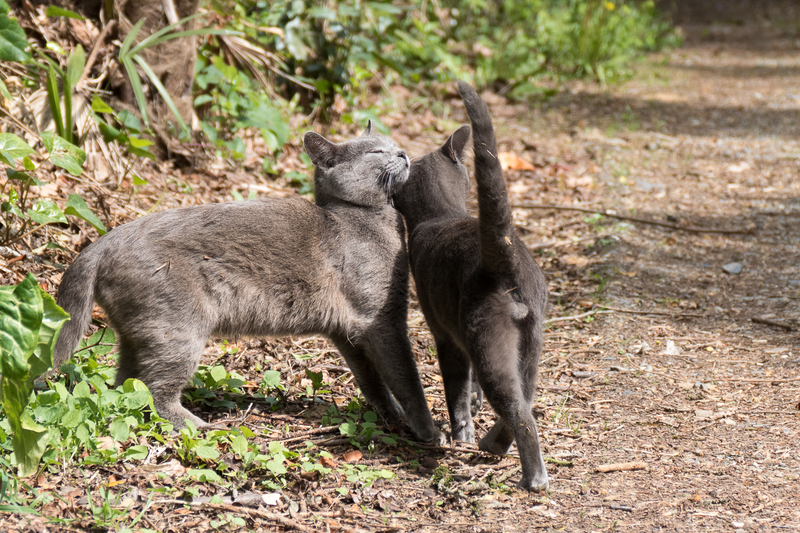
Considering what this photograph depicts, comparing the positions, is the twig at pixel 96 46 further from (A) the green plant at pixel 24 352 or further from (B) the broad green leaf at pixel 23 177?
(A) the green plant at pixel 24 352

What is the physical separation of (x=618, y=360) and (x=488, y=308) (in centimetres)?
128

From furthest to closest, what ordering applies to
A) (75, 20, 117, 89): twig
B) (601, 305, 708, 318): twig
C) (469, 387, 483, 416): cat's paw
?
(75, 20, 117, 89): twig
(601, 305, 708, 318): twig
(469, 387, 483, 416): cat's paw

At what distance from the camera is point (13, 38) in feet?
9.32

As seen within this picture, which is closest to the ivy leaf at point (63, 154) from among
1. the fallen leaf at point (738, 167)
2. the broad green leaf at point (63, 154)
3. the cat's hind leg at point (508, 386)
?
the broad green leaf at point (63, 154)

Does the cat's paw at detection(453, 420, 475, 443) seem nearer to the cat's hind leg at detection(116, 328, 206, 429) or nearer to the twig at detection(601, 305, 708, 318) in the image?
the cat's hind leg at detection(116, 328, 206, 429)

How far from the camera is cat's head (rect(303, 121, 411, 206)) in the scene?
329cm

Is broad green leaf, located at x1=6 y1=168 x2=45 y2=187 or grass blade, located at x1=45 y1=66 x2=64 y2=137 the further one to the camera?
grass blade, located at x1=45 y1=66 x2=64 y2=137

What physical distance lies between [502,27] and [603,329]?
7.17 m

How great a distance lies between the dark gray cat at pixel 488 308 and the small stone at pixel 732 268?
7.33 feet

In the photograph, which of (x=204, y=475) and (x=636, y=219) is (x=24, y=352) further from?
(x=636, y=219)

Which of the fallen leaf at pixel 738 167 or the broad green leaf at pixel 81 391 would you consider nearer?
the broad green leaf at pixel 81 391

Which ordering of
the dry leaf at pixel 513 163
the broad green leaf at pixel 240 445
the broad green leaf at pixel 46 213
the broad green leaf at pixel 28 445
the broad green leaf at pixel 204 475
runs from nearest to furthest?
the broad green leaf at pixel 28 445 < the broad green leaf at pixel 204 475 < the broad green leaf at pixel 240 445 < the broad green leaf at pixel 46 213 < the dry leaf at pixel 513 163

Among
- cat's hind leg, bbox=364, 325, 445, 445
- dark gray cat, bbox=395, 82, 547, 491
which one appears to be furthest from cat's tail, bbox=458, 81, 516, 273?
cat's hind leg, bbox=364, 325, 445, 445

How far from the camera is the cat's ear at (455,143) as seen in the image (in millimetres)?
3498
